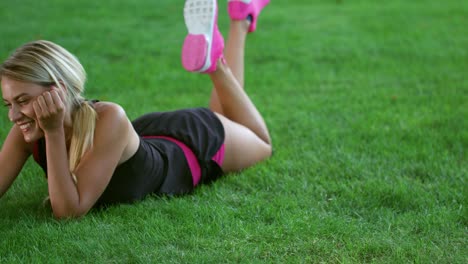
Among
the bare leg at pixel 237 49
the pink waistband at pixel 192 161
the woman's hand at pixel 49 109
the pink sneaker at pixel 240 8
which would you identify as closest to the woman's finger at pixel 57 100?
the woman's hand at pixel 49 109

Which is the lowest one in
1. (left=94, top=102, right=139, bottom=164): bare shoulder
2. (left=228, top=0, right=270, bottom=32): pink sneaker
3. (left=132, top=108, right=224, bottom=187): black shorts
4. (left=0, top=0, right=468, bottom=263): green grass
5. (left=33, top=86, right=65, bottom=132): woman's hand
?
(left=0, top=0, right=468, bottom=263): green grass

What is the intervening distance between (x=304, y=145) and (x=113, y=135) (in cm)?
144

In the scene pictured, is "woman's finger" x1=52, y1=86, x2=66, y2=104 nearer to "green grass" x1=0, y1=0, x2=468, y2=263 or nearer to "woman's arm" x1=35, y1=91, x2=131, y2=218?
"woman's arm" x1=35, y1=91, x2=131, y2=218

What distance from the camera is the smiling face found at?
2.68 m

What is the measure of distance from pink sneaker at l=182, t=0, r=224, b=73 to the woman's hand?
1032 millimetres

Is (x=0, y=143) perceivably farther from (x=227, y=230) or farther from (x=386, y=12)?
(x=386, y=12)

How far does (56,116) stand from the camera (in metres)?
2.62

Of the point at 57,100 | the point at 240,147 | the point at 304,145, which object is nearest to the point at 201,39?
the point at 240,147

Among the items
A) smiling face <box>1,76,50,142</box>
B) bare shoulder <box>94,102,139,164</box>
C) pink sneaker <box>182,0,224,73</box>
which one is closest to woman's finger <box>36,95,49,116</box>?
smiling face <box>1,76,50,142</box>

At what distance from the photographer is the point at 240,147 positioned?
3527 millimetres

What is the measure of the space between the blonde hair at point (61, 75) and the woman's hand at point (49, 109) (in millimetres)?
100

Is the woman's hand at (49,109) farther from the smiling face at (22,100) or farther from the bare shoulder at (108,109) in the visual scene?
the bare shoulder at (108,109)

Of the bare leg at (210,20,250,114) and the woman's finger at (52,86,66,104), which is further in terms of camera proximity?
the bare leg at (210,20,250,114)

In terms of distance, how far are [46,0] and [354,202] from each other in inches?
257
